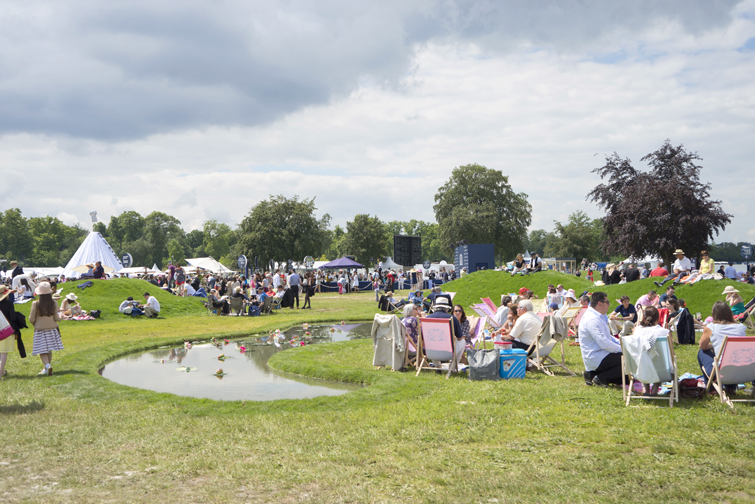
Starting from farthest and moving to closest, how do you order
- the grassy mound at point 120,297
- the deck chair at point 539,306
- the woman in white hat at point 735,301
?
the grassy mound at point 120,297 → the deck chair at point 539,306 → the woman in white hat at point 735,301

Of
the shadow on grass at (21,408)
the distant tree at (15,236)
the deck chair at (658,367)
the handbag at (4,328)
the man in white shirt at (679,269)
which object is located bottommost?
the shadow on grass at (21,408)

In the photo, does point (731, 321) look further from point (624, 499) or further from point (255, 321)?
point (255, 321)

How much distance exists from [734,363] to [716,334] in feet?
2.08

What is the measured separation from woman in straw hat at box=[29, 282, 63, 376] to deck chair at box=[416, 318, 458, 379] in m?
6.27

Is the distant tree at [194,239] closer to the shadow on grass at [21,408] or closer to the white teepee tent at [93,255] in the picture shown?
the white teepee tent at [93,255]

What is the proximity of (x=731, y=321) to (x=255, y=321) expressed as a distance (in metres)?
15.0

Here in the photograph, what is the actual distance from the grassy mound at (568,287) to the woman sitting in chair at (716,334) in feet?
30.2

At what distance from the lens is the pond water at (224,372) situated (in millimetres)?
8188

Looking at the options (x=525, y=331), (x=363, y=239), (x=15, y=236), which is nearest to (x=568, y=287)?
(x=525, y=331)

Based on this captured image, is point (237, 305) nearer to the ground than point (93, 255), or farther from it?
nearer to the ground

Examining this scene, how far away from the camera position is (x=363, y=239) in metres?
69.0

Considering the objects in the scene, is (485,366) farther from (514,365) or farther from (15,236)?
(15,236)

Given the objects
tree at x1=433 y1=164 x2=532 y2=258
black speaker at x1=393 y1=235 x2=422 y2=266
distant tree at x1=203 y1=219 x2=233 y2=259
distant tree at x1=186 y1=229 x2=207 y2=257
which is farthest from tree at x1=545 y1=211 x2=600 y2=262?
distant tree at x1=186 y1=229 x2=207 y2=257

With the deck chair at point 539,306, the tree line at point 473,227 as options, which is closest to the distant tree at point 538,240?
the tree line at point 473,227
